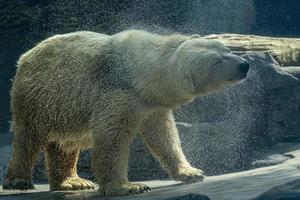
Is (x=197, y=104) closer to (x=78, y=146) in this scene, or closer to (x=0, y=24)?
(x=78, y=146)

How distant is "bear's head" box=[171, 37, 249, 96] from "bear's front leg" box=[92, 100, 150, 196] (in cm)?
65

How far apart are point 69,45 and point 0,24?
524 centimetres

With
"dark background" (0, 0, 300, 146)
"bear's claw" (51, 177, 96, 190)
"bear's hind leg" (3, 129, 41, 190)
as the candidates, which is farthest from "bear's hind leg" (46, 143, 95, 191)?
"dark background" (0, 0, 300, 146)

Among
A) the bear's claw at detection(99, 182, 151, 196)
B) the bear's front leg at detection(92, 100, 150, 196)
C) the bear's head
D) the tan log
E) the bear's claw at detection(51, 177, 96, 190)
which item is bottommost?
the bear's claw at detection(51, 177, 96, 190)

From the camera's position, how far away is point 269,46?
34.2ft

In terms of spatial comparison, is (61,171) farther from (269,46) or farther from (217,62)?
(269,46)

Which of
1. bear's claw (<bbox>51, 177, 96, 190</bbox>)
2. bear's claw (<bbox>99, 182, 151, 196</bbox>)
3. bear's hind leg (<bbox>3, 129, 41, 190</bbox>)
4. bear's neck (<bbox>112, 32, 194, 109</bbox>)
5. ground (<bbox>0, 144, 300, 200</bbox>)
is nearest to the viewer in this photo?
ground (<bbox>0, 144, 300, 200</bbox>)

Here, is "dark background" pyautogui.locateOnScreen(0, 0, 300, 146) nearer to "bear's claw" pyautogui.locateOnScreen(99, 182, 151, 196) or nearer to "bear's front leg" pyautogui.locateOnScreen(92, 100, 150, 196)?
"bear's front leg" pyautogui.locateOnScreen(92, 100, 150, 196)

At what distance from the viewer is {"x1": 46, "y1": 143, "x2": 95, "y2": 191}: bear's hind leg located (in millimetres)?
7664

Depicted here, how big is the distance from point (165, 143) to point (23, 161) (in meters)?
1.60

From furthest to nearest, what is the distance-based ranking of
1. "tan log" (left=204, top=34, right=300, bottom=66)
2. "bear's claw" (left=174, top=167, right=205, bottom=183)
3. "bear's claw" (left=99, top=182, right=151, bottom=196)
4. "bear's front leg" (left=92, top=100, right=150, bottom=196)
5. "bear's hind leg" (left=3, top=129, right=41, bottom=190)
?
1. "tan log" (left=204, top=34, right=300, bottom=66)
2. "bear's hind leg" (left=3, top=129, right=41, bottom=190)
3. "bear's claw" (left=174, top=167, right=205, bottom=183)
4. "bear's front leg" (left=92, top=100, right=150, bottom=196)
5. "bear's claw" (left=99, top=182, right=151, bottom=196)

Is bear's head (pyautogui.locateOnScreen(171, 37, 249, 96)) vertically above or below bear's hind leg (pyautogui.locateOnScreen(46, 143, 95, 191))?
above

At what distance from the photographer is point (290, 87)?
31.0ft

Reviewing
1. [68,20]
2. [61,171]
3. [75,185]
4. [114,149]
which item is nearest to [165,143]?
[114,149]
